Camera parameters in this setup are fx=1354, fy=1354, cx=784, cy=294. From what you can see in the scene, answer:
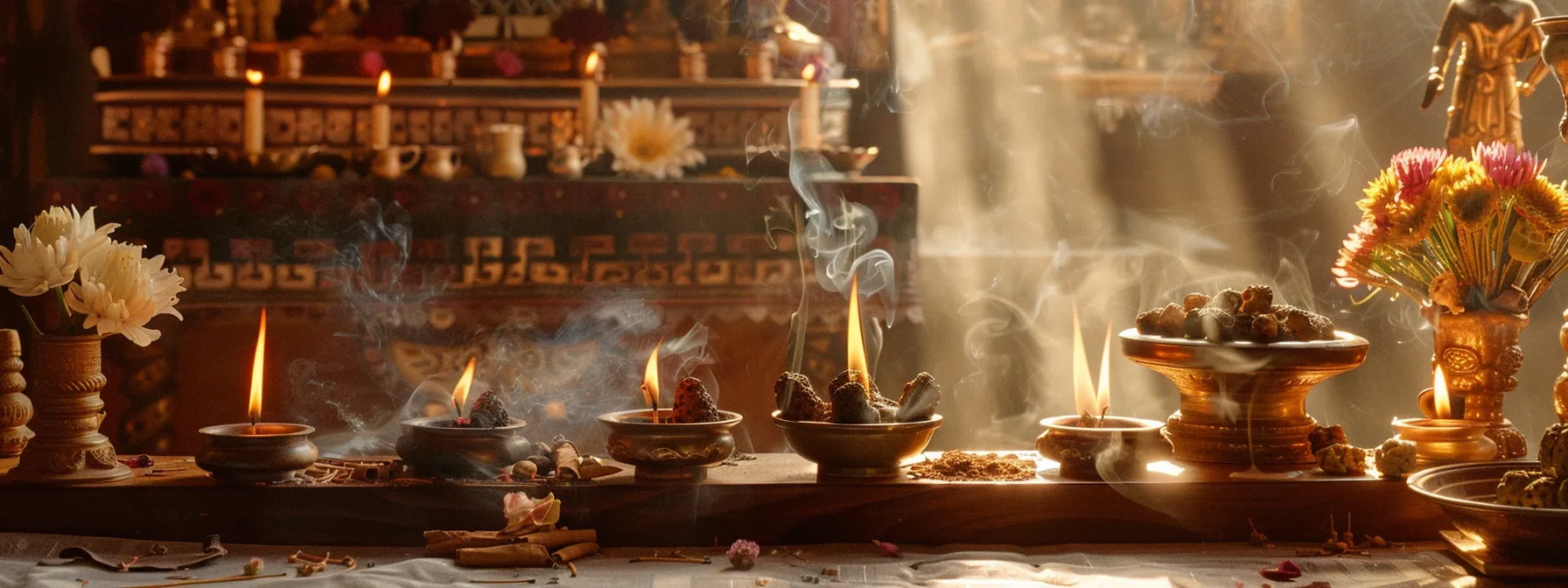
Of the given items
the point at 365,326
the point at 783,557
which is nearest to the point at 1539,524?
the point at 783,557

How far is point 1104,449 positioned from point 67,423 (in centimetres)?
207

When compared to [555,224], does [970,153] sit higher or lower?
higher

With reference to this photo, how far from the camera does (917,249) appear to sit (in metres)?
5.64

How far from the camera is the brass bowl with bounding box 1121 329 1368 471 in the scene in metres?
2.74

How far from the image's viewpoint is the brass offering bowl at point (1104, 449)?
8.80 feet

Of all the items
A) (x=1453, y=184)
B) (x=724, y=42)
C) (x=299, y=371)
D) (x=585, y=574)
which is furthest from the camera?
(x=724, y=42)

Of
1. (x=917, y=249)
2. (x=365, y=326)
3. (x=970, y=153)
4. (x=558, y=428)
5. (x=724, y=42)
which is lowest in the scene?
(x=558, y=428)

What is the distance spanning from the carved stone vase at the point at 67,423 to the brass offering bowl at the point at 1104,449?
1.88 meters

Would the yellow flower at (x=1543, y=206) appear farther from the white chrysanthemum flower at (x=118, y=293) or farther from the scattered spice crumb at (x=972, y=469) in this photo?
the white chrysanthemum flower at (x=118, y=293)

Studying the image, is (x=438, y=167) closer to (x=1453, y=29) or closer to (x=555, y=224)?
(x=555, y=224)

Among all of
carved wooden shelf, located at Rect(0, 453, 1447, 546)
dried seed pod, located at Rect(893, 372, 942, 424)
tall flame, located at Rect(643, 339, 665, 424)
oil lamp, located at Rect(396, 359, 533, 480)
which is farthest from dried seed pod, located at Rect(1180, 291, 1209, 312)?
oil lamp, located at Rect(396, 359, 533, 480)

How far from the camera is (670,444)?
263 centimetres

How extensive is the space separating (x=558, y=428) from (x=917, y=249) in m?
1.66

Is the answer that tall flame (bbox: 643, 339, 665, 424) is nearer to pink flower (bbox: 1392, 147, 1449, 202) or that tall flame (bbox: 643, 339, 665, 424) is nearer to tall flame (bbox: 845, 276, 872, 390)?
tall flame (bbox: 845, 276, 872, 390)
